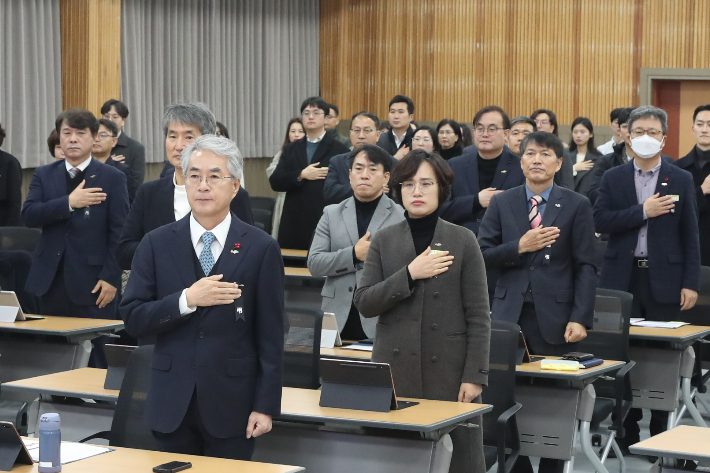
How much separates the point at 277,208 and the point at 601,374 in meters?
6.46

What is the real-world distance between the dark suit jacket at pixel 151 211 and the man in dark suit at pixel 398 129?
186 inches

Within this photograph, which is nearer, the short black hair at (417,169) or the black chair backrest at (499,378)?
the short black hair at (417,169)

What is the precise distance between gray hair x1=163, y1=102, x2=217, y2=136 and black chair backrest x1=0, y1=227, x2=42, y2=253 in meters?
3.02

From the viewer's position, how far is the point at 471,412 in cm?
374

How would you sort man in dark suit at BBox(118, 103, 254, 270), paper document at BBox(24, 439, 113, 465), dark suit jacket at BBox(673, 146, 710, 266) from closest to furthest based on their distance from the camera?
paper document at BBox(24, 439, 113, 465), man in dark suit at BBox(118, 103, 254, 270), dark suit jacket at BBox(673, 146, 710, 266)

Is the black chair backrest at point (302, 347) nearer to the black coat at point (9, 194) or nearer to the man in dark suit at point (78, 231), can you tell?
the man in dark suit at point (78, 231)

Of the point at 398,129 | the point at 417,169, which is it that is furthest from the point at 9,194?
the point at 417,169

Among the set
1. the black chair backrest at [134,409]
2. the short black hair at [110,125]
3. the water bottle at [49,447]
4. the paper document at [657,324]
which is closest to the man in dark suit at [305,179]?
the short black hair at [110,125]

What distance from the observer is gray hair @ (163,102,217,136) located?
423 centimetres

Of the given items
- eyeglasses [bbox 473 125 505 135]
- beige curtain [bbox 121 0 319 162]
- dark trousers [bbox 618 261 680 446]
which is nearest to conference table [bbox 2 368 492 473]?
dark trousers [bbox 618 261 680 446]

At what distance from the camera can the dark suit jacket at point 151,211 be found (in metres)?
4.26

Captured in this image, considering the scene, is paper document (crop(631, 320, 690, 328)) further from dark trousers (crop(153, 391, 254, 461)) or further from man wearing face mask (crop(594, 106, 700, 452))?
dark trousers (crop(153, 391, 254, 461))

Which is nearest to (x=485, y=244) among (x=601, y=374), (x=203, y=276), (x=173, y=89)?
(x=601, y=374)

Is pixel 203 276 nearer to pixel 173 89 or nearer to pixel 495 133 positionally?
pixel 495 133
